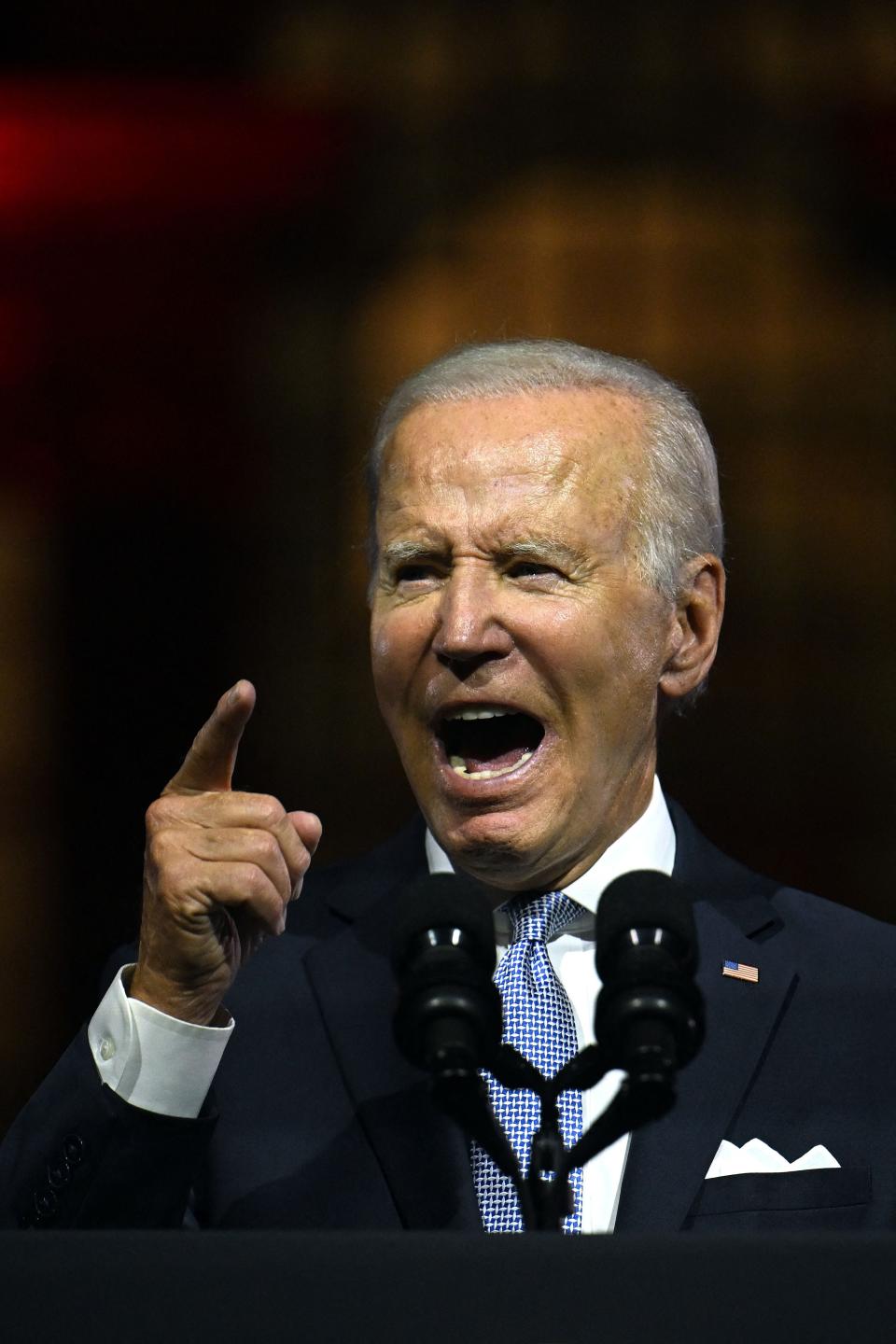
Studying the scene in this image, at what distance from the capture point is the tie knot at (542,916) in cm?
173

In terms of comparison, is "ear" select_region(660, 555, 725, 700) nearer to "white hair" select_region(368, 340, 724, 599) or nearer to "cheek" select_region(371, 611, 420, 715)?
"white hair" select_region(368, 340, 724, 599)

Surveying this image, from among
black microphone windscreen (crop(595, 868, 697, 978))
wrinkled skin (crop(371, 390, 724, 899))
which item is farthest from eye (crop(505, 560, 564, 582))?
black microphone windscreen (crop(595, 868, 697, 978))

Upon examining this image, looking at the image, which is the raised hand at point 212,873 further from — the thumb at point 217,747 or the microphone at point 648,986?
the microphone at point 648,986

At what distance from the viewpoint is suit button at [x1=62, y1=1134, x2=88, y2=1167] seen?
143 centimetres

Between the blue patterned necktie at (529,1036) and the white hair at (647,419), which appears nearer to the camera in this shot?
the blue patterned necktie at (529,1036)

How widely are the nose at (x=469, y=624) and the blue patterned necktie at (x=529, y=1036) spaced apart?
0.82 feet

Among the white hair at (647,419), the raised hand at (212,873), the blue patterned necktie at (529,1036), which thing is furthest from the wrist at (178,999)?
the white hair at (647,419)

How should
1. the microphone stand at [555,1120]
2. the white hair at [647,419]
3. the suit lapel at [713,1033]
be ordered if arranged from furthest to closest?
the white hair at [647,419]
the suit lapel at [713,1033]
the microphone stand at [555,1120]

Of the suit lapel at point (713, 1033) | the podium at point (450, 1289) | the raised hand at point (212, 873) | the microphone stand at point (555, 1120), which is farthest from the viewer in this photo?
the suit lapel at point (713, 1033)

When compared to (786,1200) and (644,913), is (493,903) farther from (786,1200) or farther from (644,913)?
(644,913)

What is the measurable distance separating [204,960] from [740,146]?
2.85 metres

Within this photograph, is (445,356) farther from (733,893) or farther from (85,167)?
(85,167)

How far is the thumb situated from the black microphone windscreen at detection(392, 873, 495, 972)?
0.31 meters

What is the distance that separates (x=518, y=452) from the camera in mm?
1776
